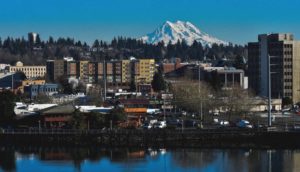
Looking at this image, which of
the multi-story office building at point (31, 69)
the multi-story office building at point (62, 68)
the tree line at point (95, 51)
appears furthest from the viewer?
the tree line at point (95, 51)

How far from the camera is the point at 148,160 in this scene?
25.9 m

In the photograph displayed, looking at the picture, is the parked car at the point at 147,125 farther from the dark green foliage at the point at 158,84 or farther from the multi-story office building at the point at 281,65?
the dark green foliage at the point at 158,84

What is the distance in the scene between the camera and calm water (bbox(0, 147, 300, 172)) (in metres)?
24.2

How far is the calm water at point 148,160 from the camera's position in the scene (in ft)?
79.3

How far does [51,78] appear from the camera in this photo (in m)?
88.6

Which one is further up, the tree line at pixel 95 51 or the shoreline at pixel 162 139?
the tree line at pixel 95 51

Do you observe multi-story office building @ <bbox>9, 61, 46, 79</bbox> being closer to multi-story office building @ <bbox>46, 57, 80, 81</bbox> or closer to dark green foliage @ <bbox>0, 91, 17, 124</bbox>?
multi-story office building @ <bbox>46, 57, 80, 81</bbox>

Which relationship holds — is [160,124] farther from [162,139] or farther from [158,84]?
[158,84]

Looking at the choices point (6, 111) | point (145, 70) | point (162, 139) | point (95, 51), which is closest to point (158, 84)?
point (145, 70)

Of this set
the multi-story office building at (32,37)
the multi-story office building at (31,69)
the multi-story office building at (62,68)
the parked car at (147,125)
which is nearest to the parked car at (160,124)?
the parked car at (147,125)

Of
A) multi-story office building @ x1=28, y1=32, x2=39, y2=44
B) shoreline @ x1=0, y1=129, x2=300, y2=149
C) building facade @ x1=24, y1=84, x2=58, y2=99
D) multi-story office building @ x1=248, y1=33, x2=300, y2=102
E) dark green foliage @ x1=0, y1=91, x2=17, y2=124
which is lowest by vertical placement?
shoreline @ x1=0, y1=129, x2=300, y2=149

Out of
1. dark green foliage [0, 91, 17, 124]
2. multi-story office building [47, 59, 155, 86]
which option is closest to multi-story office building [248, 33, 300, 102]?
dark green foliage [0, 91, 17, 124]

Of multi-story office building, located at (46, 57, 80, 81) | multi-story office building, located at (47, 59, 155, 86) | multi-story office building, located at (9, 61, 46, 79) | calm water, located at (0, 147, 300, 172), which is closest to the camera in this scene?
calm water, located at (0, 147, 300, 172)

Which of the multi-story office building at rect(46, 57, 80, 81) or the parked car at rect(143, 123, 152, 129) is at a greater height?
the multi-story office building at rect(46, 57, 80, 81)
